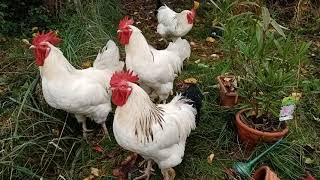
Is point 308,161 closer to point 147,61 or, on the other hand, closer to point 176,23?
point 147,61

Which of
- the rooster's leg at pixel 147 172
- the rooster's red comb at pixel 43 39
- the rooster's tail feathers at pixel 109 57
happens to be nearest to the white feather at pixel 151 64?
the rooster's tail feathers at pixel 109 57

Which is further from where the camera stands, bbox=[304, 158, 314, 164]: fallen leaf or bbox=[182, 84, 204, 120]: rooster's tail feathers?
bbox=[304, 158, 314, 164]: fallen leaf

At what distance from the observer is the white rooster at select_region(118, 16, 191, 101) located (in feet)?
13.6

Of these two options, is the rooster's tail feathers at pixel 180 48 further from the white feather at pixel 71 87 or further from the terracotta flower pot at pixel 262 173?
the terracotta flower pot at pixel 262 173

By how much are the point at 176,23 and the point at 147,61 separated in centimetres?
174

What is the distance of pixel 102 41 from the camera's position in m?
5.69

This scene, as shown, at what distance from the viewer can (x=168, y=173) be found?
12.4 feet

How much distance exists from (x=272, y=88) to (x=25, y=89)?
272 cm

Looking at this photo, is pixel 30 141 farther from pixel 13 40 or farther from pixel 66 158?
pixel 13 40

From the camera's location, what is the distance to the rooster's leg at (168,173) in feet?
12.2

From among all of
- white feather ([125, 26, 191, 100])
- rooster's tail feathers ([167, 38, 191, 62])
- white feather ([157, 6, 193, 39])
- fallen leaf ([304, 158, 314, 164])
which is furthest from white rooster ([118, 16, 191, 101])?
fallen leaf ([304, 158, 314, 164])

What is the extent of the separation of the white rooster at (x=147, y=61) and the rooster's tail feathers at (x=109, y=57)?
117 millimetres

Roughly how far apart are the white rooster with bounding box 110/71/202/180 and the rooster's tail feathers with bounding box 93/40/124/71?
2.58 ft

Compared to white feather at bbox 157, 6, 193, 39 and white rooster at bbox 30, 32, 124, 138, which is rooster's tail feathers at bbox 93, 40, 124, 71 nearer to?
white rooster at bbox 30, 32, 124, 138
